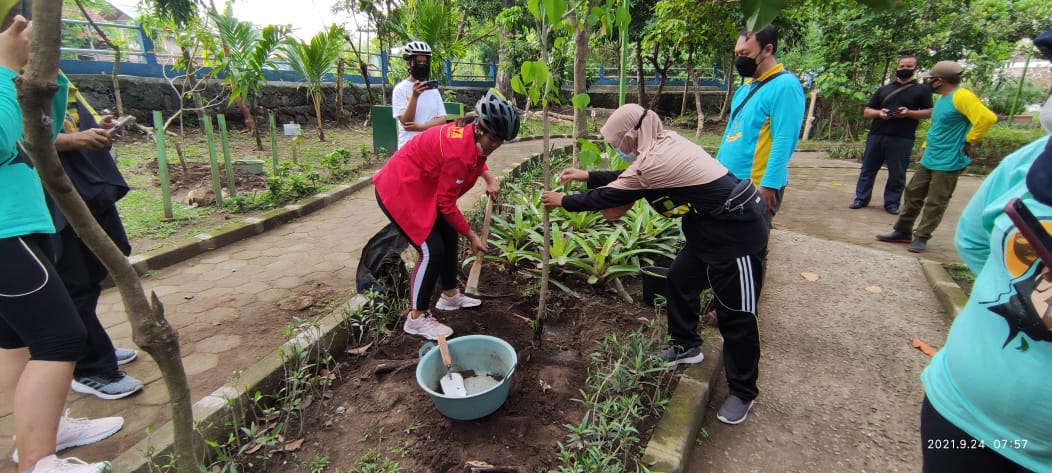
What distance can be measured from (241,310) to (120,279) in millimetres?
2743

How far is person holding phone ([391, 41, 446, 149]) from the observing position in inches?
167

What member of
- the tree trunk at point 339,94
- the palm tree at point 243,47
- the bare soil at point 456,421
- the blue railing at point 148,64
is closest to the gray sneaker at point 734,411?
the bare soil at point 456,421

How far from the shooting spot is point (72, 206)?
98 centimetres

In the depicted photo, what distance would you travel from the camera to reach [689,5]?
1002 cm

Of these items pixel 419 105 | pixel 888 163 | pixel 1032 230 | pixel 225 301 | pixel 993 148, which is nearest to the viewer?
pixel 1032 230

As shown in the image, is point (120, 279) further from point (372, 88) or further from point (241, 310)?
point (372, 88)

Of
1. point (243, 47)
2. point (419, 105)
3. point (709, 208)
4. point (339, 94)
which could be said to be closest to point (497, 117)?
point (709, 208)

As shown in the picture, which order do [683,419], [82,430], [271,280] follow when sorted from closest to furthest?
1. [82,430]
2. [683,419]
3. [271,280]

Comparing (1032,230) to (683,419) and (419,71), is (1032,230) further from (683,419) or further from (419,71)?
(419,71)

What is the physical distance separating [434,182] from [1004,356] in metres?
2.53

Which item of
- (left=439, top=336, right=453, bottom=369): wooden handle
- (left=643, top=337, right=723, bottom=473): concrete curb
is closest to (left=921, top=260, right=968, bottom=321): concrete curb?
(left=643, top=337, right=723, bottom=473): concrete curb

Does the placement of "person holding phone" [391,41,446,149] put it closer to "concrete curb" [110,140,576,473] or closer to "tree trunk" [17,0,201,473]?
"concrete curb" [110,140,576,473]

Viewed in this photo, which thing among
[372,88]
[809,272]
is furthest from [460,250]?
[372,88]

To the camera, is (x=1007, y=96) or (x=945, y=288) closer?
(x=945, y=288)
